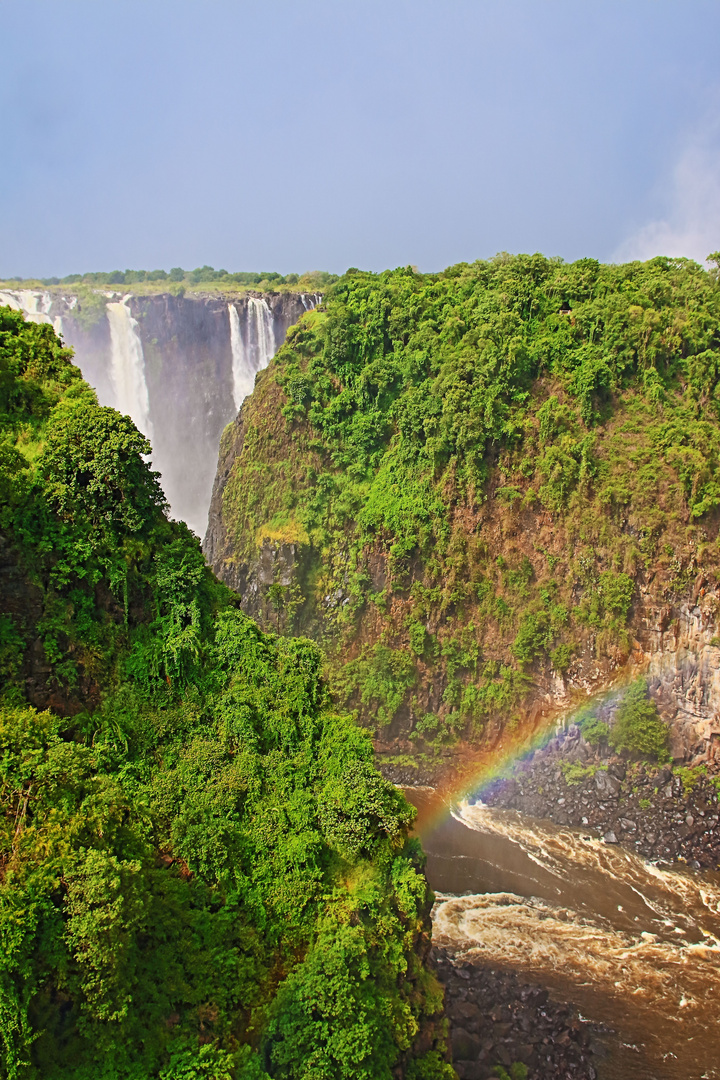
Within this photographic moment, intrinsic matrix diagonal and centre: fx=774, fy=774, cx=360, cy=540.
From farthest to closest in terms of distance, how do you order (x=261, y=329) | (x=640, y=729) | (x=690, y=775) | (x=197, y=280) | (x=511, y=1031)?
(x=197, y=280), (x=261, y=329), (x=640, y=729), (x=690, y=775), (x=511, y=1031)

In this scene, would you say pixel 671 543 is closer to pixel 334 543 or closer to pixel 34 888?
pixel 334 543

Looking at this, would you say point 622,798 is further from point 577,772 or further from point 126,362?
point 126,362

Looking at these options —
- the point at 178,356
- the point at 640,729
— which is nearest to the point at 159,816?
the point at 640,729

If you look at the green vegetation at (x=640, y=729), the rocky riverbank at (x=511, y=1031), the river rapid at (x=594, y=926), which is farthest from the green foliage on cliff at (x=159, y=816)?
the green vegetation at (x=640, y=729)

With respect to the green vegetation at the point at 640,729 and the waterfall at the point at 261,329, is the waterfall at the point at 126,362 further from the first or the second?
the green vegetation at the point at 640,729

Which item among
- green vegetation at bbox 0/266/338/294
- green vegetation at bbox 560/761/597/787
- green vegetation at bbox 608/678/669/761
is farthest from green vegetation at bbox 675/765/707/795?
green vegetation at bbox 0/266/338/294

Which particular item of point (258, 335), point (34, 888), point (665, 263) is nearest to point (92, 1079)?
point (34, 888)
